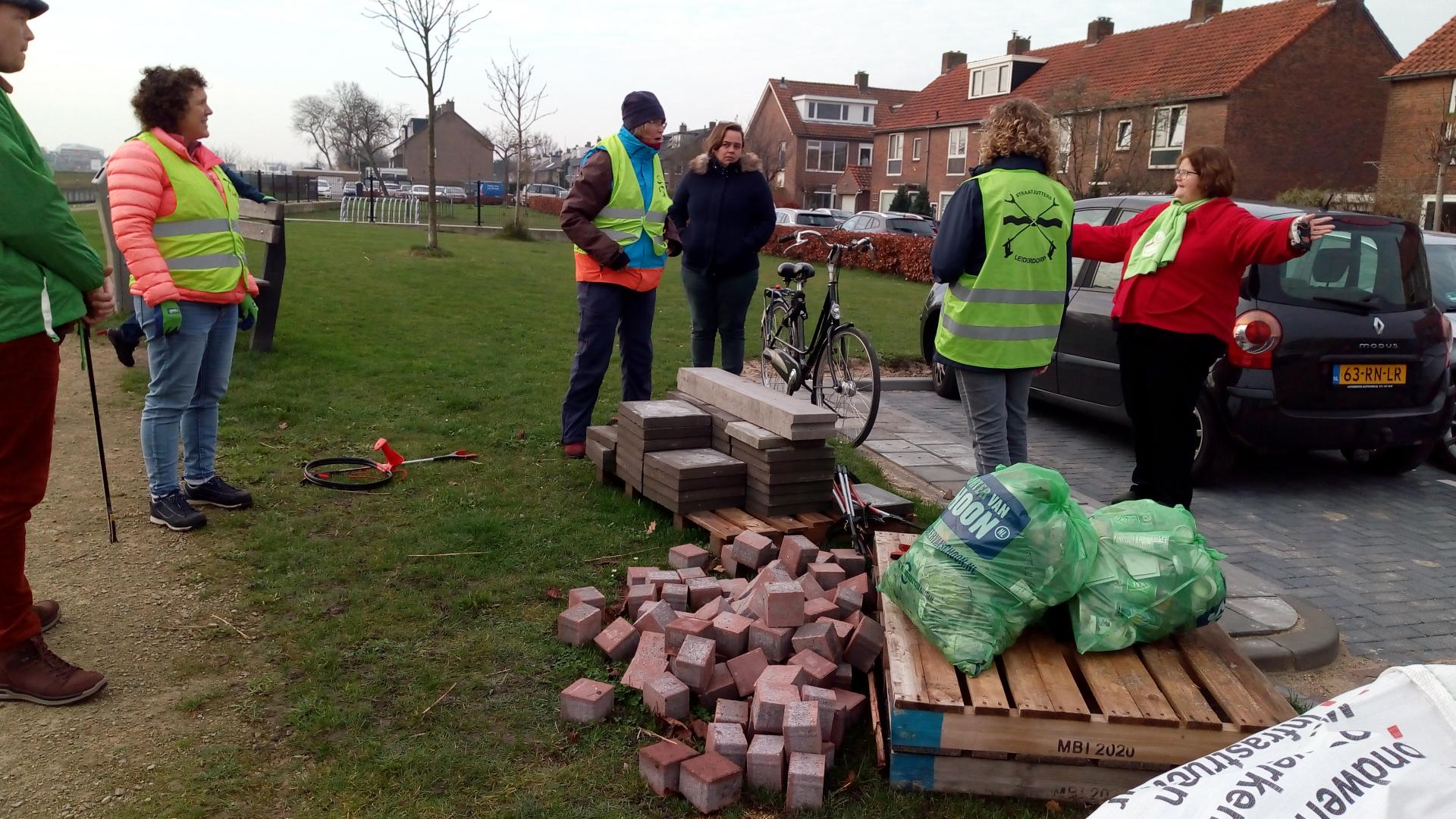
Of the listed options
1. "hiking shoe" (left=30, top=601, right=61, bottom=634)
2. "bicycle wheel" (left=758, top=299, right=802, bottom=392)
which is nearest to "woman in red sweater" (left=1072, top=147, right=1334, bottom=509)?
"bicycle wheel" (left=758, top=299, right=802, bottom=392)

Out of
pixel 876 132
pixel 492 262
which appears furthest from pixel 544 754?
pixel 876 132

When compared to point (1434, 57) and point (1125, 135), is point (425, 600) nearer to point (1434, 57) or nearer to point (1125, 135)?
point (1434, 57)

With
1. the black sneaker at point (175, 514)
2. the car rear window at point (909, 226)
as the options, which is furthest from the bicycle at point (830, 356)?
the car rear window at point (909, 226)

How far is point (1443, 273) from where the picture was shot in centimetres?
805

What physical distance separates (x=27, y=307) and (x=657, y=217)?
3.56 meters

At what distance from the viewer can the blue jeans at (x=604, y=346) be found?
6.03 m

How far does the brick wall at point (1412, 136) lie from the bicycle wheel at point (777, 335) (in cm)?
2578

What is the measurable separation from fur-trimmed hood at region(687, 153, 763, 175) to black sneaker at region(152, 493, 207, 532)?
3.55 m

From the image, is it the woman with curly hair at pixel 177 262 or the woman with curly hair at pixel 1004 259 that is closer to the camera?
the woman with curly hair at pixel 1004 259

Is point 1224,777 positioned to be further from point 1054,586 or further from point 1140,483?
point 1140,483

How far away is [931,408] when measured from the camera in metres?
8.70

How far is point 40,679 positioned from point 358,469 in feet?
8.79

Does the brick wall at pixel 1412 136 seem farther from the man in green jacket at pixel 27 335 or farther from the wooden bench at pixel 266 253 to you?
the man in green jacket at pixel 27 335

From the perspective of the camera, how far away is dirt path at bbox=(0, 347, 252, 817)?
2873 mm
